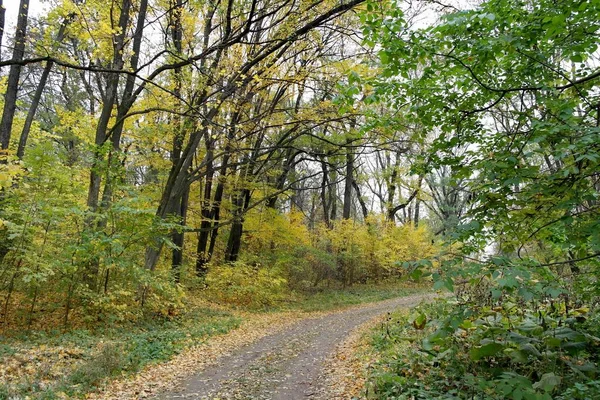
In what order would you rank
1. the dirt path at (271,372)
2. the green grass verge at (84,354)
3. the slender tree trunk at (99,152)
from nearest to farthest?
the green grass verge at (84,354)
the dirt path at (271,372)
the slender tree trunk at (99,152)

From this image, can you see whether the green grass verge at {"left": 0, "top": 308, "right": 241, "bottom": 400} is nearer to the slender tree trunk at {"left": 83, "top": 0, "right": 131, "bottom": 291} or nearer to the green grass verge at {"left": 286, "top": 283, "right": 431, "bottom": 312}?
the slender tree trunk at {"left": 83, "top": 0, "right": 131, "bottom": 291}

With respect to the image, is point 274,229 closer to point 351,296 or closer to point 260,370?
point 351,296

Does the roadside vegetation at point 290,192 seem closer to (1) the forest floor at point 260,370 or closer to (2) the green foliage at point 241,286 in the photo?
(2) the green foliage at point 241,286

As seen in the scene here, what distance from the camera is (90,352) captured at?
6.81 metres

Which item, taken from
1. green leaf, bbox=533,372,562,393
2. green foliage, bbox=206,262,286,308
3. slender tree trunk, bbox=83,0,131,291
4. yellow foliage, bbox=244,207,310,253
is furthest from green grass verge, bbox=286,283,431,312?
green leaf, bbox=533,372,562,393

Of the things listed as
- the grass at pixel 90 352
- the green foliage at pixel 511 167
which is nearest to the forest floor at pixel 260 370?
the grass at pixel 90 352

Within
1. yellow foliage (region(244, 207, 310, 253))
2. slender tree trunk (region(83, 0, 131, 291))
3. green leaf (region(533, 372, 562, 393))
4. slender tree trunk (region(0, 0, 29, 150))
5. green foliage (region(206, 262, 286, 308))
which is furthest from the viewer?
yellow foliage (region(244, 207, 310, 253))

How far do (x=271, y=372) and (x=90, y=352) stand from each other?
3317mm

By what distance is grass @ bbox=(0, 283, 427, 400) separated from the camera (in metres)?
5.41

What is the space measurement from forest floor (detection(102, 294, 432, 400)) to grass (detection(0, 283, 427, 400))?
379 mm

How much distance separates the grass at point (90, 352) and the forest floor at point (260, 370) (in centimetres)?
38

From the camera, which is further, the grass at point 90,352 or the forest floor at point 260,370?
the forest floor at point 260,370

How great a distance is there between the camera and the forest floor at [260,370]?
5.62 meters

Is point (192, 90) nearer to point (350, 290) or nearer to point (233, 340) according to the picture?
point (233, 340)
